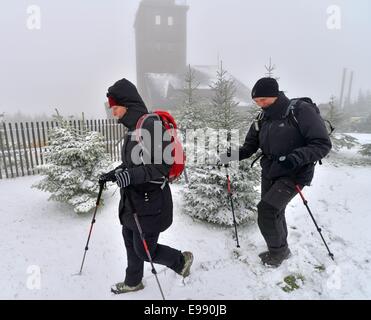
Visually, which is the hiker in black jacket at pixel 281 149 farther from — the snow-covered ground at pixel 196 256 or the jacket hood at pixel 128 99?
the jacket hood at pixel 128 99

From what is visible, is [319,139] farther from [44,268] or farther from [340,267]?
[44,268]

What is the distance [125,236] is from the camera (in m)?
3.17

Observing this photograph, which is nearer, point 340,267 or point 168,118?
point 168,118

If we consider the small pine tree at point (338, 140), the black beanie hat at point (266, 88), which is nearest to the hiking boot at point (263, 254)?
the black beanie hat at point (266, 88)

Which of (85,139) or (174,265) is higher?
(85,139)

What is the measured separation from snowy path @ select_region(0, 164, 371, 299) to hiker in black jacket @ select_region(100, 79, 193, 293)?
2.44 ft

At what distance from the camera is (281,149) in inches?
129

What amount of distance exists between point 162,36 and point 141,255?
43.3 m

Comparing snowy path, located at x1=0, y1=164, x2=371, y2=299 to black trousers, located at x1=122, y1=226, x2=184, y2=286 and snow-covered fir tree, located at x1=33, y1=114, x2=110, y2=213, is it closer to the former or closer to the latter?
black trousers, located at x1=122, y1=226, x2=184, y2=286

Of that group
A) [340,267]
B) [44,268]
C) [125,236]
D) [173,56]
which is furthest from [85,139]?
[173,56]

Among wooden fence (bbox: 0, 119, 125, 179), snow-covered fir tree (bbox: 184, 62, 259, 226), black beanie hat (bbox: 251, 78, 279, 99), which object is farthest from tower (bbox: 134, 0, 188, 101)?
black beanie hat (bbox: 251, 78, 279, 99)

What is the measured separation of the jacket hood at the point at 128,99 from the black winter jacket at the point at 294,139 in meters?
1.73
